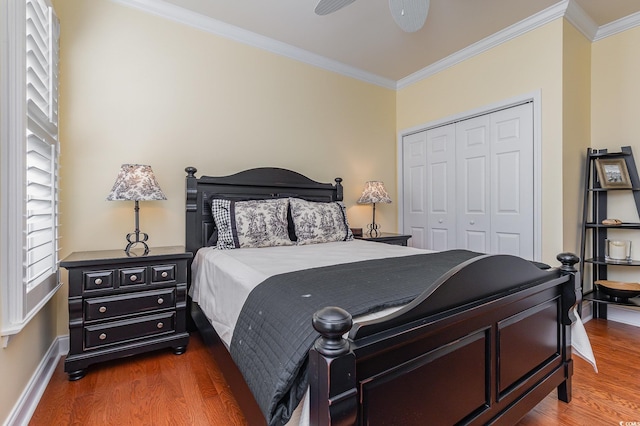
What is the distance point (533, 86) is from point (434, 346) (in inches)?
112

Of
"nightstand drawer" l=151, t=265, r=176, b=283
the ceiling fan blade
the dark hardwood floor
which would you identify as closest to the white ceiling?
the ceiling fan blade

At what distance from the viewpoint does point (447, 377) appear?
107 cm

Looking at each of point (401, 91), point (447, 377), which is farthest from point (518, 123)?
point (447, 377)

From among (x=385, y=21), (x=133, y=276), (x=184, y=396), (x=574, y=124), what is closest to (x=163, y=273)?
(x=133, y=276)

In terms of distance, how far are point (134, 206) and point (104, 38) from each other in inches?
51.2

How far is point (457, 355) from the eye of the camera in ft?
3.61

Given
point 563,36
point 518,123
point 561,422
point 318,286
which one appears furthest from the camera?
point 518,123

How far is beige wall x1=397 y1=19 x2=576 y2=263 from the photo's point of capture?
2645mm

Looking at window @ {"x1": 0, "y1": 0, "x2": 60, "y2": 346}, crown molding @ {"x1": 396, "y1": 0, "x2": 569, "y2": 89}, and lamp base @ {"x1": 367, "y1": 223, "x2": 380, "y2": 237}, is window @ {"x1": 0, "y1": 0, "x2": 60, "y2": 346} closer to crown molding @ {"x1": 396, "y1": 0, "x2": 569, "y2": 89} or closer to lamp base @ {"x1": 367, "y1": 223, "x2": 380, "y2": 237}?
lamp base @ {"x1": 367, "y1": 223, "x2": 380, "y2": 237}

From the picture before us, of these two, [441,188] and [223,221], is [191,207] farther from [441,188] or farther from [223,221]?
[441,188]

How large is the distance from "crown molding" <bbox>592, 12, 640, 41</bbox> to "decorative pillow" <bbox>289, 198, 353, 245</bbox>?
2986 mm

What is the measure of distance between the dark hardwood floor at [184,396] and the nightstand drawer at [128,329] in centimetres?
20

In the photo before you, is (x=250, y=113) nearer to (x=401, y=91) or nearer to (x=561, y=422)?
(x=401, y=91)

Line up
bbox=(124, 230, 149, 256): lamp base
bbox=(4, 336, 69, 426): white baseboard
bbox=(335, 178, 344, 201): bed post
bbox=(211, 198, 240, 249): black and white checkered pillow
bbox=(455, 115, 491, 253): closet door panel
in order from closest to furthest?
1. bbox=(4, 336, 69, 426): white baseboard
2. bbox=(124, 230, 149, 256): lamp base
3. bbox=(211, 198, 240, 249): black and white checkered pillow
4. bbox=(455, 115, 491, 253): closet door panel
5. bbox=(335, 178, 344, 201): bed post
